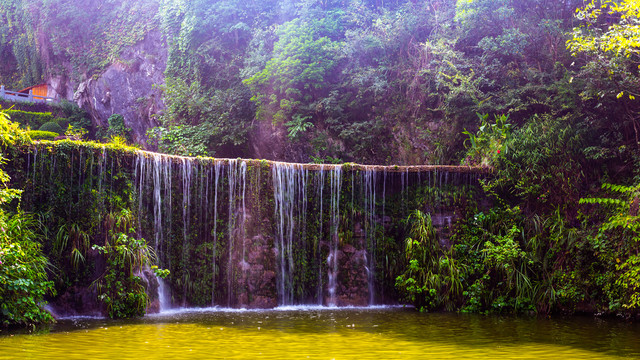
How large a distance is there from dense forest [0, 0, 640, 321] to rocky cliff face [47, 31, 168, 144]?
0.57ft

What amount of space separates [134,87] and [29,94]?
8.32 meters

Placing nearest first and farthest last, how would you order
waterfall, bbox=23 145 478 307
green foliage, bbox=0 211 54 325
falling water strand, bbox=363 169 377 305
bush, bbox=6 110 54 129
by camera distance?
green foliage, bbox=0 211 54 325 → waterfall, bbox=23 145 478 307 → falling water strand, bbox=363 169 377 305 → bush, bbox=6 110 54 129

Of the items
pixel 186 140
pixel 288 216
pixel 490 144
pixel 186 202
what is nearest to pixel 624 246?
pixel 490 144

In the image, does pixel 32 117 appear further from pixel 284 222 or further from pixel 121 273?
pixel 121 273

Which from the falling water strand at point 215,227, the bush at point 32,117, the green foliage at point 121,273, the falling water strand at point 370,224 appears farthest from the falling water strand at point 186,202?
the bush at point 32,117

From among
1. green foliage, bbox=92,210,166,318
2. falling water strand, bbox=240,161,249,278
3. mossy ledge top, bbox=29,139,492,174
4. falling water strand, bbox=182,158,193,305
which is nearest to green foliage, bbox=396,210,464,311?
mossy ledge top, bbox=29,139,492,174

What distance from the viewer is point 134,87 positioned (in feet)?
77.9

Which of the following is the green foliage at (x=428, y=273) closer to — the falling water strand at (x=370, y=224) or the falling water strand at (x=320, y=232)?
the falling water strand at (x=370, y=224)

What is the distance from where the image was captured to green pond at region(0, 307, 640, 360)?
5.64 metres

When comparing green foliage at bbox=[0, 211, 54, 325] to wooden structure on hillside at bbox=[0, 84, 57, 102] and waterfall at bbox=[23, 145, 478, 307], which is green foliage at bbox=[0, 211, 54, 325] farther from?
wooden structure on hillside at bbox=[0, 84, 57, 102]

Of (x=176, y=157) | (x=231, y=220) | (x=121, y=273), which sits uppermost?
(x=176, y=157)

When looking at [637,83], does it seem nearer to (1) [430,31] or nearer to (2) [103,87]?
(1) [430,31]

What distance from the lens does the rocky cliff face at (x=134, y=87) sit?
22.9 metres

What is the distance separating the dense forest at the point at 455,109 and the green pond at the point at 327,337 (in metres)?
1.40
